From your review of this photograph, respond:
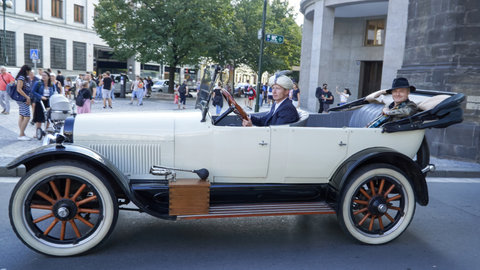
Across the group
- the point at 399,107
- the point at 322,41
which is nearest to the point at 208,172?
the point at 399,107

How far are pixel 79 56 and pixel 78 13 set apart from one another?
419cm

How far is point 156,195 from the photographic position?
11.5 feet

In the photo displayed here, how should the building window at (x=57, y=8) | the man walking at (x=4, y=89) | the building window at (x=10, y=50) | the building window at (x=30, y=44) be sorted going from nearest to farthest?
the man walking at (x=4, y=89) → the building window at (x=10, y=50) → the building window at (x=30, y=44) → the building window at (x=57, y=8)

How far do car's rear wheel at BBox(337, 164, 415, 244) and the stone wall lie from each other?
569 centimetres

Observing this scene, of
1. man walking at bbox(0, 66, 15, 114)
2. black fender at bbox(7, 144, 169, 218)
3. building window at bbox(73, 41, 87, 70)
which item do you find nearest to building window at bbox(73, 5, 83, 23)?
building window at bbox(73, 41, 87, 70)

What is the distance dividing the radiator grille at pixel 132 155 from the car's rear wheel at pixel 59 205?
0.36 metres

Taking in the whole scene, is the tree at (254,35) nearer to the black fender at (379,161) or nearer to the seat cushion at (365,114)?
the seat cushion at (365,114)

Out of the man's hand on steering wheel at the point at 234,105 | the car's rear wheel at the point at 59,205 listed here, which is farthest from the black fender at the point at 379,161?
the car's rear wheel at the point at 59,205

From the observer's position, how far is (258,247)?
12.1 ft

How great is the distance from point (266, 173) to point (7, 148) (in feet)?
20.5

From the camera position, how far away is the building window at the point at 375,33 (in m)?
21.0

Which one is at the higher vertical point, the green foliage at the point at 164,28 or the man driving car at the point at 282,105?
the green foliage at the point at 164,28

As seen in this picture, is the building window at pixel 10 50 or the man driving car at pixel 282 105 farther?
the building window at pixel 10 50

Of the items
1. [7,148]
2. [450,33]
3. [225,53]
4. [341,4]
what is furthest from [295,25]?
[7,148]
